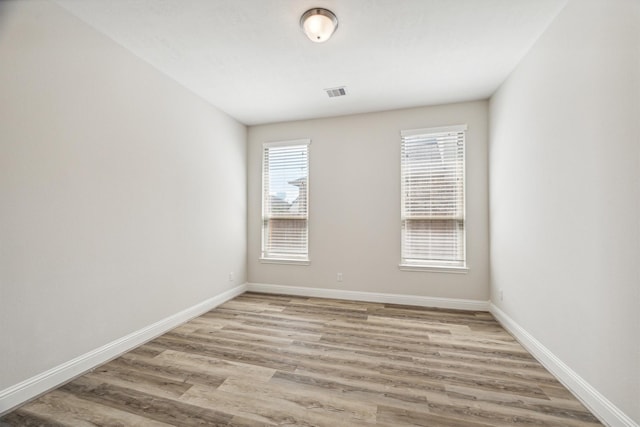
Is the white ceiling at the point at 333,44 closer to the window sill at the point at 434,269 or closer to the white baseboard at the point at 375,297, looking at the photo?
the window sill at the point at 434,269

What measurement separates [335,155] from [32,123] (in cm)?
323

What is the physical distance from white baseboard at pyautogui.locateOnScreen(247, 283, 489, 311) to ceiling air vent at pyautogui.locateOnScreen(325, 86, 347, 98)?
281cm

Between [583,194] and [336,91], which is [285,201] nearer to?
[336,91]

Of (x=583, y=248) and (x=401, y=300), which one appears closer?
(x=583, y=248)

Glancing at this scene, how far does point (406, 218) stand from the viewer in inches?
152

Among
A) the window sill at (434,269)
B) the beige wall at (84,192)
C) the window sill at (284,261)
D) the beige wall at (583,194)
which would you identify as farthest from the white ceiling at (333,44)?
the window sill at (284,261)

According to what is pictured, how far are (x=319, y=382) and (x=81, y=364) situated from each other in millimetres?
1926

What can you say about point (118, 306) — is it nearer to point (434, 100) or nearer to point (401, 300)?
point (401, 300)

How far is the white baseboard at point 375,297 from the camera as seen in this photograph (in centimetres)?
362

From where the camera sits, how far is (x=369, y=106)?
3.78 meters

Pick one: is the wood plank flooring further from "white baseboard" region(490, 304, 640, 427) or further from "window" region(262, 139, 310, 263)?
"window" region(262, 139, 310, 263)

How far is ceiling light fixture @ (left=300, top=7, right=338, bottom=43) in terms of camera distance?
2.04 meters

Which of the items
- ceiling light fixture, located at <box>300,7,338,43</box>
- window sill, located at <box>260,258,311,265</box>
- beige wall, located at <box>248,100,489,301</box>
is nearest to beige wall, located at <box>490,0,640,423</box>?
beige wall, located at <box>248,100,489,301</box>

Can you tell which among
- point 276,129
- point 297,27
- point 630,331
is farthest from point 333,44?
point 630,331
